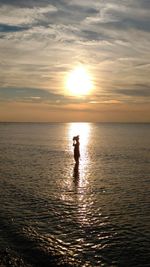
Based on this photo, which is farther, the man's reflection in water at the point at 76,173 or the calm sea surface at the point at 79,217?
the man's reflection in water at the point at 76,173

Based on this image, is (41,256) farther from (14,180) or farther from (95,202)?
(14,180)

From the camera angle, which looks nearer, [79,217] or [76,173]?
[79,217]

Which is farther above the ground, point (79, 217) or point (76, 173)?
point (76, 173)

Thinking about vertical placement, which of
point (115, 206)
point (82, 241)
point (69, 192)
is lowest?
point (82, 241)

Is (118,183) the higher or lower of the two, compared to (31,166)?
lower

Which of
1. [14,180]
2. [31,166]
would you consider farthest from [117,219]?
[31,166]

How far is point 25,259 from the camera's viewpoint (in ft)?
46.9

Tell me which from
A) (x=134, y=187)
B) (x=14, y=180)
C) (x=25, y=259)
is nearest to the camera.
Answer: (x=25, y=259)

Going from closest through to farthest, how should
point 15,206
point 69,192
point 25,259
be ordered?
point 25,259 → point 15,206 → point 69,192

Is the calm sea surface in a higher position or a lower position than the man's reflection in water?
lower

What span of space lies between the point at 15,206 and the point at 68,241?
6986 mm

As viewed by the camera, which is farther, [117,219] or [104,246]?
[117,219]

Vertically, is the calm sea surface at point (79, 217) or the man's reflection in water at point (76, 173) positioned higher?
the man's reflection in water at point (76, 173)

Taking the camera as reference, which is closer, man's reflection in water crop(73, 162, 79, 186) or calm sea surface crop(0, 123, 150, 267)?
calm sea surface crop(0, 123, 150, 267)
